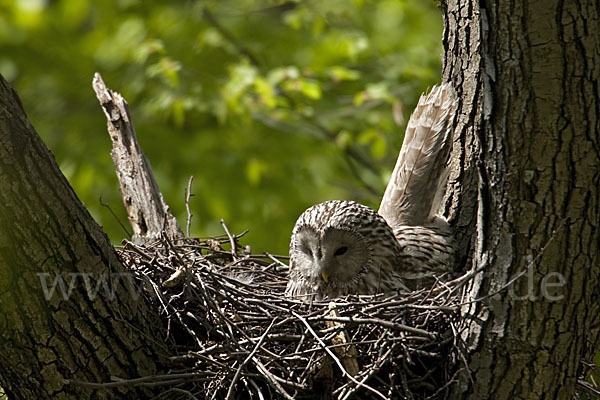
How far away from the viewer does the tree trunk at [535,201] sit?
2.27 metres

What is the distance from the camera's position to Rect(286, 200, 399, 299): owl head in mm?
3553

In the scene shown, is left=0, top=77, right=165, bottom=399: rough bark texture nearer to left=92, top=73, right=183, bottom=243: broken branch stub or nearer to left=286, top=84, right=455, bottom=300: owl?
left=286, top=84, right=455, bottom=300: owl

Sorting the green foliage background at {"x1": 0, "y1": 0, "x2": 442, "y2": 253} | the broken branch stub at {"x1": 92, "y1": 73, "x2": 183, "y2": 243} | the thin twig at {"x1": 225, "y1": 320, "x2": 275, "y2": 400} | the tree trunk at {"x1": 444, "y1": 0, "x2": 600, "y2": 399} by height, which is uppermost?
the green foliage background at {"x1": 0, "y1": 0, "x2": 442, "y2": 253}

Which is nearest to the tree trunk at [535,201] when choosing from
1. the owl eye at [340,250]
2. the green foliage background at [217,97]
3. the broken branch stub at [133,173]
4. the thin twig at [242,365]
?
the thin twig at [242,365]

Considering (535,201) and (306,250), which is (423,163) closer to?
(306,250)

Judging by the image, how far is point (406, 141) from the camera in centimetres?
406

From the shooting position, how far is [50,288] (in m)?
2.44

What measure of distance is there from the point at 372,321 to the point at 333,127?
502cm

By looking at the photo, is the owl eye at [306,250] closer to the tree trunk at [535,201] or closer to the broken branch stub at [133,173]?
the broken branch stub at [133,173]

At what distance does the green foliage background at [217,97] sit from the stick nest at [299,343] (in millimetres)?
3815

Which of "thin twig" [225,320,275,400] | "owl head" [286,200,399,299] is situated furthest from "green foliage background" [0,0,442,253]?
"thin twig" [225,320,275,400]

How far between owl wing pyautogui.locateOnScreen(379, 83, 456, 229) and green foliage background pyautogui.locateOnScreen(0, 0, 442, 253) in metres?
2.64

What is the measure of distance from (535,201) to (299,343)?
111 cm

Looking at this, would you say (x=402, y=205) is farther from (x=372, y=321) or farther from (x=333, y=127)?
(x=333, y=127)
